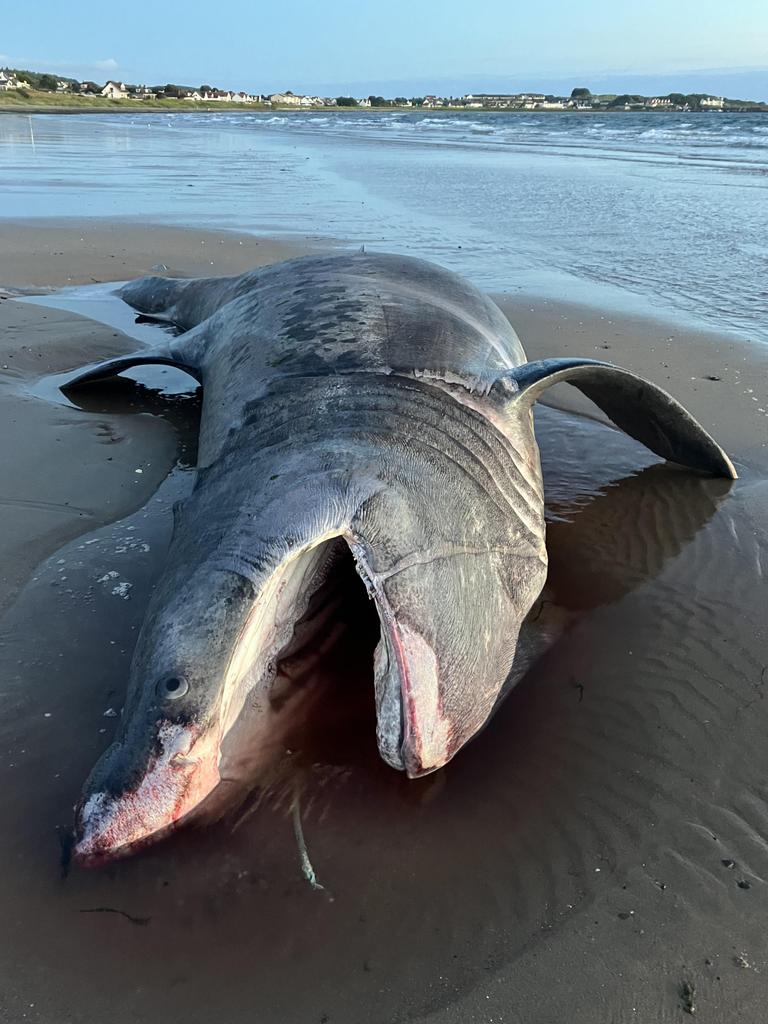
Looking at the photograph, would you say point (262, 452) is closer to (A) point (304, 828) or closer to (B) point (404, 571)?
(B) point (404, 571)

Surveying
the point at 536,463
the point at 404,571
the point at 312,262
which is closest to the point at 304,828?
the point at 404,571

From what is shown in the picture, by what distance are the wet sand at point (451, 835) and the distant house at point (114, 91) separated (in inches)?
4020

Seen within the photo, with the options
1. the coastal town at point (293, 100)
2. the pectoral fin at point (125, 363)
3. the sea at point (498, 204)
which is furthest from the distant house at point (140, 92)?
the pectoral fin at point (125, 363)

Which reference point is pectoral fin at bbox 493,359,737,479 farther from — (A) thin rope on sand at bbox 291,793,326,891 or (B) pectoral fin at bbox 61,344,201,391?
(B) pectoral fin at bbox 61,344,201,391

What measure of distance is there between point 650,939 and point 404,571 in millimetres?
1121

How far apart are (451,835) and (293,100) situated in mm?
132857

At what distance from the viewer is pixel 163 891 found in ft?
6.86

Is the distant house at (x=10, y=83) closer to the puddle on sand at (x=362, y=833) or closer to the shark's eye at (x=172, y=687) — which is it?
the puddle on sand at (x=362, y=833)

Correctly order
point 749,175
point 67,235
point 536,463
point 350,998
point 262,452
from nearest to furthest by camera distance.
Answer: point 350,998 < point 262,452 < point 536,463 < point 67,235 < point 749,175

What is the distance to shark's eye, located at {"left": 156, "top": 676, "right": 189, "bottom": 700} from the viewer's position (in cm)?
208

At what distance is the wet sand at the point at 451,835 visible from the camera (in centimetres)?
190

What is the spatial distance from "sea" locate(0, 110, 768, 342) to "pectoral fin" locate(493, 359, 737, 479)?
314 centimetres

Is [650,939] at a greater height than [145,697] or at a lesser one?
lesser

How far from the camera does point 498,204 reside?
577 inches
